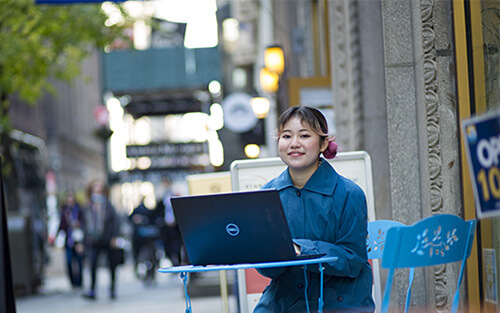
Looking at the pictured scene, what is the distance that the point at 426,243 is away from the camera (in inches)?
149

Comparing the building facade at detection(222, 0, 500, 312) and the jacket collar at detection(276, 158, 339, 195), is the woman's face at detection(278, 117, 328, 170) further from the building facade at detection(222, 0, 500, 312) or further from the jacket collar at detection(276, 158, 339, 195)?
the building facade at detection(222, 0, 500, 312)

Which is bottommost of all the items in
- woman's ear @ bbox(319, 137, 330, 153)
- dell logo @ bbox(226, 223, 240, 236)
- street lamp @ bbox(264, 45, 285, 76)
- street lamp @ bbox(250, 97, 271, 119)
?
dell logo @ bbox(226, 223, 240, 236)

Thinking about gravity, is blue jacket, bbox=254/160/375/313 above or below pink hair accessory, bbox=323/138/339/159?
below

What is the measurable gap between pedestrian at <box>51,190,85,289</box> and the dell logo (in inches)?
489

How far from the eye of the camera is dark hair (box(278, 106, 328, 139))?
4266 millimetres

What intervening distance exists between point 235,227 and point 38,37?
1393cm

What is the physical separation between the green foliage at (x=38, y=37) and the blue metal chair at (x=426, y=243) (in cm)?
1273

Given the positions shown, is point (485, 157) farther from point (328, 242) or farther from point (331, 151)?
point (331, 151)

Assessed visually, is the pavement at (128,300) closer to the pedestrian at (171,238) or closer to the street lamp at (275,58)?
the pedestrian at (171,238)

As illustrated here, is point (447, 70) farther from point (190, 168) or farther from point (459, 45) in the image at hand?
point (190, 168)

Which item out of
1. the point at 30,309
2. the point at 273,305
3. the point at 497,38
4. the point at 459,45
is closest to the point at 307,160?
the point at 273,305

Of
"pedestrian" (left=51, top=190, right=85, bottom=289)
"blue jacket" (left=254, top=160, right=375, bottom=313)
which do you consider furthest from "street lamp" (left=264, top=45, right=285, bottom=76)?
"blue jacket" (left=254, top=160, right=375, bottom=313)

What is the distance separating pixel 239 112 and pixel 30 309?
8.50 meters

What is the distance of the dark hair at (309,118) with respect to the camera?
4.27 m
